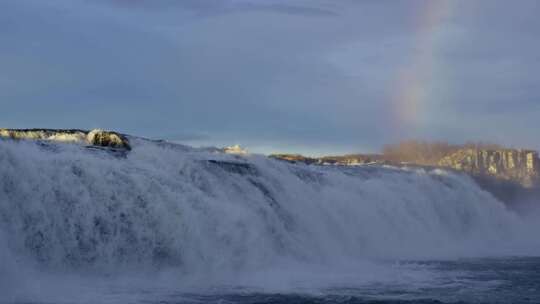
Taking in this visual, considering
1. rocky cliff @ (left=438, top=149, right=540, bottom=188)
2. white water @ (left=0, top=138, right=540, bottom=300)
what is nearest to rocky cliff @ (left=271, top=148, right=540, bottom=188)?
rocky cliff @ (left=438, top=149, right=540, bottom=188)

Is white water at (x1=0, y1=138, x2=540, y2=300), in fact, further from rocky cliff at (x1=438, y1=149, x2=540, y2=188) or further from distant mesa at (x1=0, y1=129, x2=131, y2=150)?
rocky cliff at (x1=438, y1=149, x2=540, y2=188)

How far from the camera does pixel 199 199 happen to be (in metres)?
21.7

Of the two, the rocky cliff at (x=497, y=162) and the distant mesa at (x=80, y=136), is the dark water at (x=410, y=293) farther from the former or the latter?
the rocky cliff at (x=497, y=162)

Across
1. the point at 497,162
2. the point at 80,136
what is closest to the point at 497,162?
the point at 497,162

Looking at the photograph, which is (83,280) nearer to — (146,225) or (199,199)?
(146,225)

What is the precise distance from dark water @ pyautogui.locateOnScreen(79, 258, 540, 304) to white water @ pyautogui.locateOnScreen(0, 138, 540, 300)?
1287 millimetres

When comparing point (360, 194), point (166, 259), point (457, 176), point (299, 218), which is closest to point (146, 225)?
point (166, 259)

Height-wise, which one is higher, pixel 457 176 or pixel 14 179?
pixel 457 176

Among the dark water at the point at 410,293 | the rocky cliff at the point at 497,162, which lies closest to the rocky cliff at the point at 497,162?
the rocky cliff at the point at 497,162

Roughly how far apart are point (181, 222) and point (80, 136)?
369 inches

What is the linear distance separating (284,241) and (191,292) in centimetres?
720

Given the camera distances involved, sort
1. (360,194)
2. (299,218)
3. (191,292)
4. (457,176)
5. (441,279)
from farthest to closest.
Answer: (457,176), (360,194), (299,218), (441,279), (191,292)

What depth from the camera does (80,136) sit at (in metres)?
28.2

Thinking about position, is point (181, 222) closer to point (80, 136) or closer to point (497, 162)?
point (80, 136)
